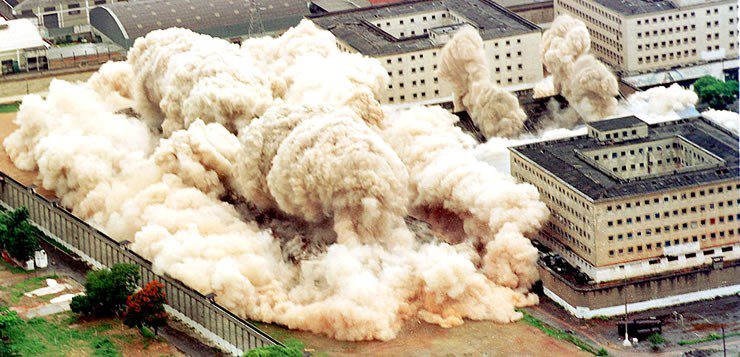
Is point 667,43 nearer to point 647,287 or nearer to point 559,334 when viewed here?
point 647,287

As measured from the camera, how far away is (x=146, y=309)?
12925cm

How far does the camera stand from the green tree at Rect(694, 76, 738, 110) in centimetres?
16475

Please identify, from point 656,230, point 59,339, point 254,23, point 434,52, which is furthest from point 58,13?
point 656,230

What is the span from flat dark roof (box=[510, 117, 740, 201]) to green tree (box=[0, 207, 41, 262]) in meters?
30.5

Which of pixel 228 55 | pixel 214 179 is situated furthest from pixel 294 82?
pixel 214 179

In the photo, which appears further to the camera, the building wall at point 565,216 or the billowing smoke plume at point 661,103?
the billowing smoke plume at point 661,103

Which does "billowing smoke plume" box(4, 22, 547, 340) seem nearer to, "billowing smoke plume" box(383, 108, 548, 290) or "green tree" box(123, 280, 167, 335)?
"billowing smoke plume" box(383, 108, 548, 290)

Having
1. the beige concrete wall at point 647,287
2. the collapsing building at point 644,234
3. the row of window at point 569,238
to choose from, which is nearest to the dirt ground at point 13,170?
the row of window at point 569,238

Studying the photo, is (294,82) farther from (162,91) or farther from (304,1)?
(304,1)

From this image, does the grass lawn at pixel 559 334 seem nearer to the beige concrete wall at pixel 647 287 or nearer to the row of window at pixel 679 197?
the beige concrete wall at pixel 647 287

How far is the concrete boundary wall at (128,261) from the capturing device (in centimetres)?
12812

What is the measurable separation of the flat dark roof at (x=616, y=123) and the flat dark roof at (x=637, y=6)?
94.9ft

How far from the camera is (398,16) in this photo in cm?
17675

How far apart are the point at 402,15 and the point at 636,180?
152ft
